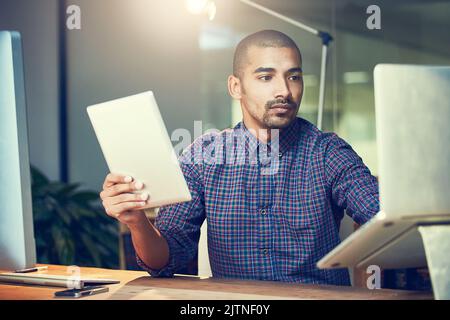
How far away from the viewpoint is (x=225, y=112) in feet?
12.3

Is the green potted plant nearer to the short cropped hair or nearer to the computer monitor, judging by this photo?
the short cropped hair

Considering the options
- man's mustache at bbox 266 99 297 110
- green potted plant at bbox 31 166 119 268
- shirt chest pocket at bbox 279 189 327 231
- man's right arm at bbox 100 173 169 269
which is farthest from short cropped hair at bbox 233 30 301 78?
green potted plant at bbox 31 166 119 268

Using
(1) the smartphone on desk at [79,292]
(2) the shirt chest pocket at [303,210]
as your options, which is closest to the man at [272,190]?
(2) the shirt chest pocket at [303,210]

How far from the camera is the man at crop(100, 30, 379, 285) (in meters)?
1.62

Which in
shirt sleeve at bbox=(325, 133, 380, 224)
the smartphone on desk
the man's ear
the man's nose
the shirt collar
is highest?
the man's ear

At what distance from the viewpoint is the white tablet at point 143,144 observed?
1.17m

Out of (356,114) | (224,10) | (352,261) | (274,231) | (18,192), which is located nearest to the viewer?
(352,261)

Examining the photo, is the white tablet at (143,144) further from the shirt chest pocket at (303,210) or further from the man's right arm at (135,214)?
the shirt chest pocket at (303,210)

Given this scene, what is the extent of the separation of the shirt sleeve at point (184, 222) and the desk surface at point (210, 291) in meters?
0.11

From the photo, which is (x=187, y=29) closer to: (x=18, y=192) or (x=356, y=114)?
(x=356, y=114)

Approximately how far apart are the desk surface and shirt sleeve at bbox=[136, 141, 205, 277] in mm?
115

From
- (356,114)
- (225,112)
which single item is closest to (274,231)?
(356,114)

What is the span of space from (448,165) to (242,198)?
0.71 m
